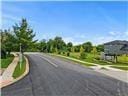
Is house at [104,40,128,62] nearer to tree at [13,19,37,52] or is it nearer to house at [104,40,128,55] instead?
house at [104,40,128,55]

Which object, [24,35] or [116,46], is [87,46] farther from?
[24,35]

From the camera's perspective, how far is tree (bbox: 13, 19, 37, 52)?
45616 mm

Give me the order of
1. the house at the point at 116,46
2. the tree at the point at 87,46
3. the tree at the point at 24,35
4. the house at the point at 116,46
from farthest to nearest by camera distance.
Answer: the tree at the point at 87,46
the house at the point at 116,46
the house at the point at 116,46
the tree at the point at 24,35

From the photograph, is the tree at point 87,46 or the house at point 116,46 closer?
the house at point 116,46

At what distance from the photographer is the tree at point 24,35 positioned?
4562 centimetres

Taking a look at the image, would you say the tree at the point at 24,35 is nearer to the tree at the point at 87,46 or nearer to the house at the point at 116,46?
the house at the point at 116,46

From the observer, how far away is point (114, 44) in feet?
233

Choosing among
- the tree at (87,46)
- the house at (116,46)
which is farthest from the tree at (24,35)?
the tree at (87,46)

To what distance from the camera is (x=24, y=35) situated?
152ft

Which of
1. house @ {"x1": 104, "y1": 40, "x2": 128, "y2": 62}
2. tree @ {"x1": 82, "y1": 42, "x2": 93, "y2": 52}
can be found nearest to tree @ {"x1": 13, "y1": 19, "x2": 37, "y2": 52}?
house @ {"x1": 104, "y1": 40, "x2": 128, "y2": 62}

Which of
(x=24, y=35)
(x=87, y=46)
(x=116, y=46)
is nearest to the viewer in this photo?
(x=24, y=35)

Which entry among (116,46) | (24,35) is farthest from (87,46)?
(24,35)

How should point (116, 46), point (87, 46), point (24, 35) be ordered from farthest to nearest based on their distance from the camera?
1. point (87, 46)
2. point (116, 46)
3. point (24, 35)

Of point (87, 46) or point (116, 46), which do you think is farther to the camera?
point (87, 46)
